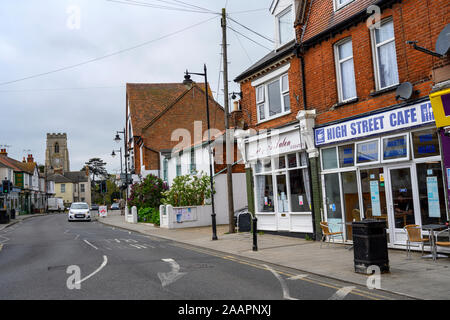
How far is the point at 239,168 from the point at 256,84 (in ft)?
24.2

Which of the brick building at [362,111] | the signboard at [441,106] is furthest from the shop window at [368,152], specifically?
the signboard at [441,106]

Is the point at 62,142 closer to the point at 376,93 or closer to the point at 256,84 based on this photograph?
the point at 256,84

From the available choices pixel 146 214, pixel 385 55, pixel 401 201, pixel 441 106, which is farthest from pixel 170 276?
pixel 146 214

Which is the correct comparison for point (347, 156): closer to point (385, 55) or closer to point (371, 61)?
point (371, 61)

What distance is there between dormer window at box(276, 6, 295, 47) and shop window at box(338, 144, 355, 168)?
18.0ft

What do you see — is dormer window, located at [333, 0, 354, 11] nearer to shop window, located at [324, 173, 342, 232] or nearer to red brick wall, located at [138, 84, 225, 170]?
shop window, located at [324, 173, 342, 232]

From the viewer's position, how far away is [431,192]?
1067cm

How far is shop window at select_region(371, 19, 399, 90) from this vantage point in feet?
39.3

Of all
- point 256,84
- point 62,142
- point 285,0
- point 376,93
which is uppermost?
point 62,142

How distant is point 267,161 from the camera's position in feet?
58.4

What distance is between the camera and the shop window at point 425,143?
10578 millimetres

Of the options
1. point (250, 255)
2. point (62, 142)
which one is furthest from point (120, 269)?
point (62, 142)

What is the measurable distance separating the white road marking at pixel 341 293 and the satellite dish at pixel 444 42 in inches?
244

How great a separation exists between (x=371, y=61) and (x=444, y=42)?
283cm
